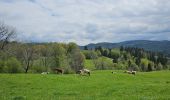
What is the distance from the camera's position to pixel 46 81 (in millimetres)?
42250

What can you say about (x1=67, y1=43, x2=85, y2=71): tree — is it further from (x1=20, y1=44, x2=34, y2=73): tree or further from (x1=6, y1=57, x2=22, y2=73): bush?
(x1=6, y1=57, x2=22, y2=73): bush

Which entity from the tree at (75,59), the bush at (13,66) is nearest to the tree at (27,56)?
the bush at (13,66)

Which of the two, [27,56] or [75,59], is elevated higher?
[27,56]

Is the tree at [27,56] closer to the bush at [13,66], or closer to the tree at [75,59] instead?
the bush at [13,66]

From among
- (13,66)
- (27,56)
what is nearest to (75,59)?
(27,56)

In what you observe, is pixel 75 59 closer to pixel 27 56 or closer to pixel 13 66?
pixel 27 56

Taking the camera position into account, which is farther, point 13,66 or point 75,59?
point 75,59

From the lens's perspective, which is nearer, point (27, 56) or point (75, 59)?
point (27, 56)

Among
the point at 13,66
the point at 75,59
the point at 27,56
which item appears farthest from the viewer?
the point at 75,59

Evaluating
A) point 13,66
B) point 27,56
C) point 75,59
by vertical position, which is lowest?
point 13,66

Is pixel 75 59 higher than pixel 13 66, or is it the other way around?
pixel 75 59

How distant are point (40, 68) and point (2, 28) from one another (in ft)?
103

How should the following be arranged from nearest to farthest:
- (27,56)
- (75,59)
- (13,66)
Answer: (13,66) < (27,56) < (75,59)

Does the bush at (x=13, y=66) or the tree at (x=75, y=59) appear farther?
the tree at (x=75, y=59)
